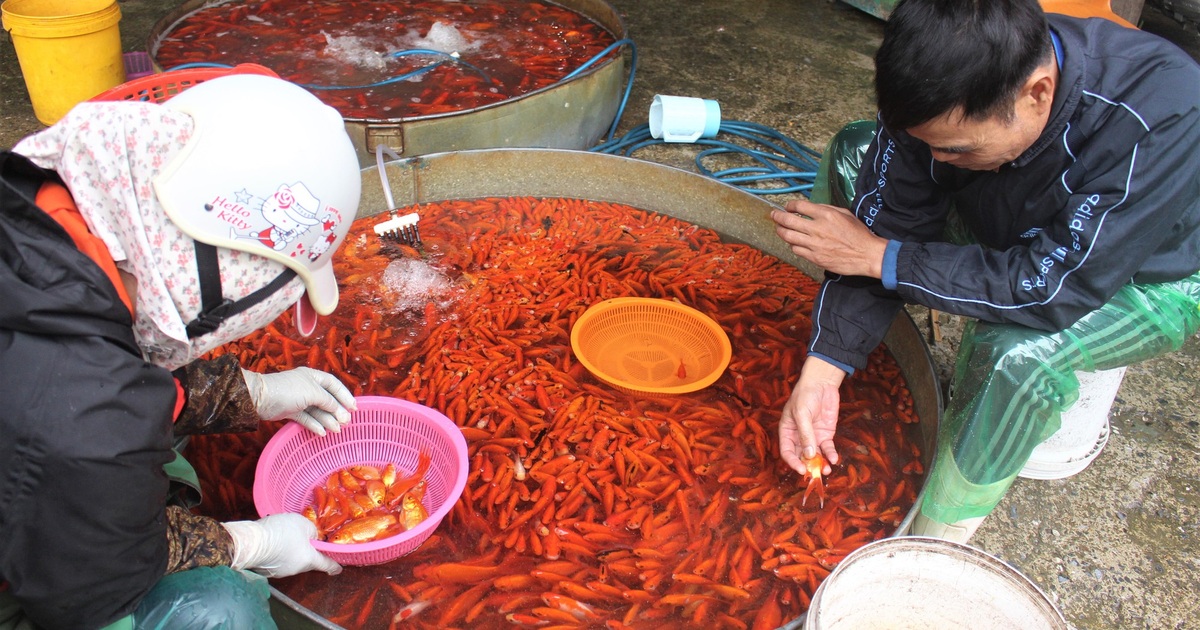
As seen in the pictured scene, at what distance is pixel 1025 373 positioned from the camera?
100 inches

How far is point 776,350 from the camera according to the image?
11.8ft

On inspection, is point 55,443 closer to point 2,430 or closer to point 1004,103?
point 2,430

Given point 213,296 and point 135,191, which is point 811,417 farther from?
point 135,191

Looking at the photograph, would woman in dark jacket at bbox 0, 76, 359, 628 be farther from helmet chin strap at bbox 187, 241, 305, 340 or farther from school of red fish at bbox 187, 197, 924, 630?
school of red fish at bbox 187, 197, 924, 630

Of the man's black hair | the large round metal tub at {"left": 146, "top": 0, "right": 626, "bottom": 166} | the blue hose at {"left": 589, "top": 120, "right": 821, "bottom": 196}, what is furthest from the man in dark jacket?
the blue hose at {"left": 589, "top": 120, "right": 821, "bottom": 196}

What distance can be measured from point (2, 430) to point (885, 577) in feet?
6.96

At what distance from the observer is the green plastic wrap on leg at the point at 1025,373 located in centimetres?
256

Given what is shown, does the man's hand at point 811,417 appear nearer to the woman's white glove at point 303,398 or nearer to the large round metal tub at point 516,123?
the woman's white glove at point 303,398

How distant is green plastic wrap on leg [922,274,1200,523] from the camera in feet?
8.41

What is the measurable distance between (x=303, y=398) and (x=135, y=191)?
1113 mm

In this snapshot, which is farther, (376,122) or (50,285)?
(376,122)

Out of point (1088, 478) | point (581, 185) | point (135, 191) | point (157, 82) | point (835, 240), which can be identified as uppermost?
point (135, 191)

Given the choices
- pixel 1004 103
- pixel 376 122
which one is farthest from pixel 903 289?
pixel 376 122

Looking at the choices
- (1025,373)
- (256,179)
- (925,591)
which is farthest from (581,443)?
(256,179)
